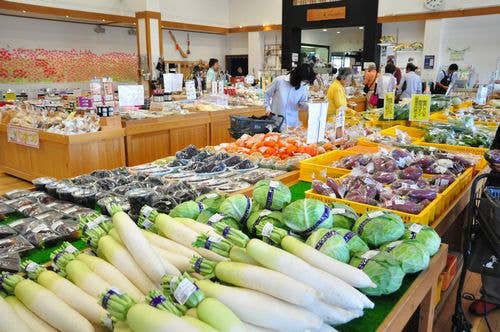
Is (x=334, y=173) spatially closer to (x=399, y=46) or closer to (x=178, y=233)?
(x=178, y=233)

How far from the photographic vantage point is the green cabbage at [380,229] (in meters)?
Answer: 1.61

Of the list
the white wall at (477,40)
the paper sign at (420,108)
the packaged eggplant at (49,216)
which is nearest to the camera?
the packaged eggplant at (49,216)

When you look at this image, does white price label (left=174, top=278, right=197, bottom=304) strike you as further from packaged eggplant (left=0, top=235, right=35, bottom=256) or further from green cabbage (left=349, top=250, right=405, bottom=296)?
packaged eggplant (left=0, top=235, right=35, bottom=256)

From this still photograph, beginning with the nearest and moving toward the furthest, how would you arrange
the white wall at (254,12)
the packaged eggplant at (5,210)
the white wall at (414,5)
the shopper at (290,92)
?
the packaged eggplant at (5,210)
the shopper at (290,92)
the white wall at (414,5)
the white wall at (254,12)

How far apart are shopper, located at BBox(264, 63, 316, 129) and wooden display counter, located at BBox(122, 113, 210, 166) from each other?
142 centimetres

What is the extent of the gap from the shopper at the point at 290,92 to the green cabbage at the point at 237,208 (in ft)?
11.6

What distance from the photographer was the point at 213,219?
5.30 ft

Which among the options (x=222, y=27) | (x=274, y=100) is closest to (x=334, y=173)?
(x=274, y=100)

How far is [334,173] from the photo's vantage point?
108 inches

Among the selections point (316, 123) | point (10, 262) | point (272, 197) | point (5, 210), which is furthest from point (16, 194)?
point (316, 123)

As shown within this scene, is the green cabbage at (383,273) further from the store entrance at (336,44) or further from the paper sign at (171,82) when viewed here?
the store entrance at (336,44)

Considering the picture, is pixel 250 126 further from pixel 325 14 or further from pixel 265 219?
pixel 325 14

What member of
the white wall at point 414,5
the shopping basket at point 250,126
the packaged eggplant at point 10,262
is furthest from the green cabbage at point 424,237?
the white wall at point 414,5

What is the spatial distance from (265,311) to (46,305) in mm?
609
